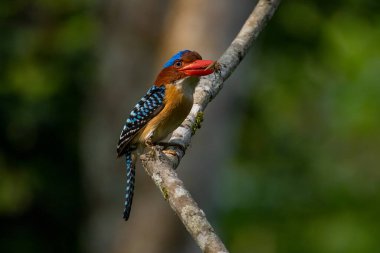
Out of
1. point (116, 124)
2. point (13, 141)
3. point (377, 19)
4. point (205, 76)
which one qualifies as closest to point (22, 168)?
point (13, 141)

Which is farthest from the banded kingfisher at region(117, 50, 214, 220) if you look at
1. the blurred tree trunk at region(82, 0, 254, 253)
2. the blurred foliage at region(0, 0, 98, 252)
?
the blurred foliage at region(0, 0, 98, 252)

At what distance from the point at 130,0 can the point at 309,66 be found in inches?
87.2

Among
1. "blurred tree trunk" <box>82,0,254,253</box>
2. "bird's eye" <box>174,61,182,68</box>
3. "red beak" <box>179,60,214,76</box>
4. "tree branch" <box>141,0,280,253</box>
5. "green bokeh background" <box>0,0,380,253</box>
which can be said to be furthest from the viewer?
"green bokeh background" <box>0,0,380,253</box>

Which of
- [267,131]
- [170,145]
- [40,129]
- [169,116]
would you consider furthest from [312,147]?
[170,145]

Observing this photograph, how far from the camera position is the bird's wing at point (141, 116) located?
191 inches

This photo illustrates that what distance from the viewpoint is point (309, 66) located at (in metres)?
10.2

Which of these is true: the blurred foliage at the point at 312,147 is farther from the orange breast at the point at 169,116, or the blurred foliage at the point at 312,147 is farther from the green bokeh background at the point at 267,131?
the orange breast at the point at 169,116

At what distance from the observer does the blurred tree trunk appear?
29.2 feet

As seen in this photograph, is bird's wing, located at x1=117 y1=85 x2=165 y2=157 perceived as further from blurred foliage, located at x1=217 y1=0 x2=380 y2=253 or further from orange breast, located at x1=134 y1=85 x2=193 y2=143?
blurred foliage, located at x1=217 y1=0 x2=380 y2=253

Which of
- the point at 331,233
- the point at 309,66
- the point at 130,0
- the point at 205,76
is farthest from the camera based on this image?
the point at 331,233

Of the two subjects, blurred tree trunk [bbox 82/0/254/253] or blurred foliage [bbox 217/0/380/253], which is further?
blurred foliage [bbox 217/0/380/253]

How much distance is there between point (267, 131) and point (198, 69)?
615cm

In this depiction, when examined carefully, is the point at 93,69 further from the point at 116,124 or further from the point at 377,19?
the point at 377,19

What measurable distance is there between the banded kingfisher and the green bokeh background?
408 centimetres
